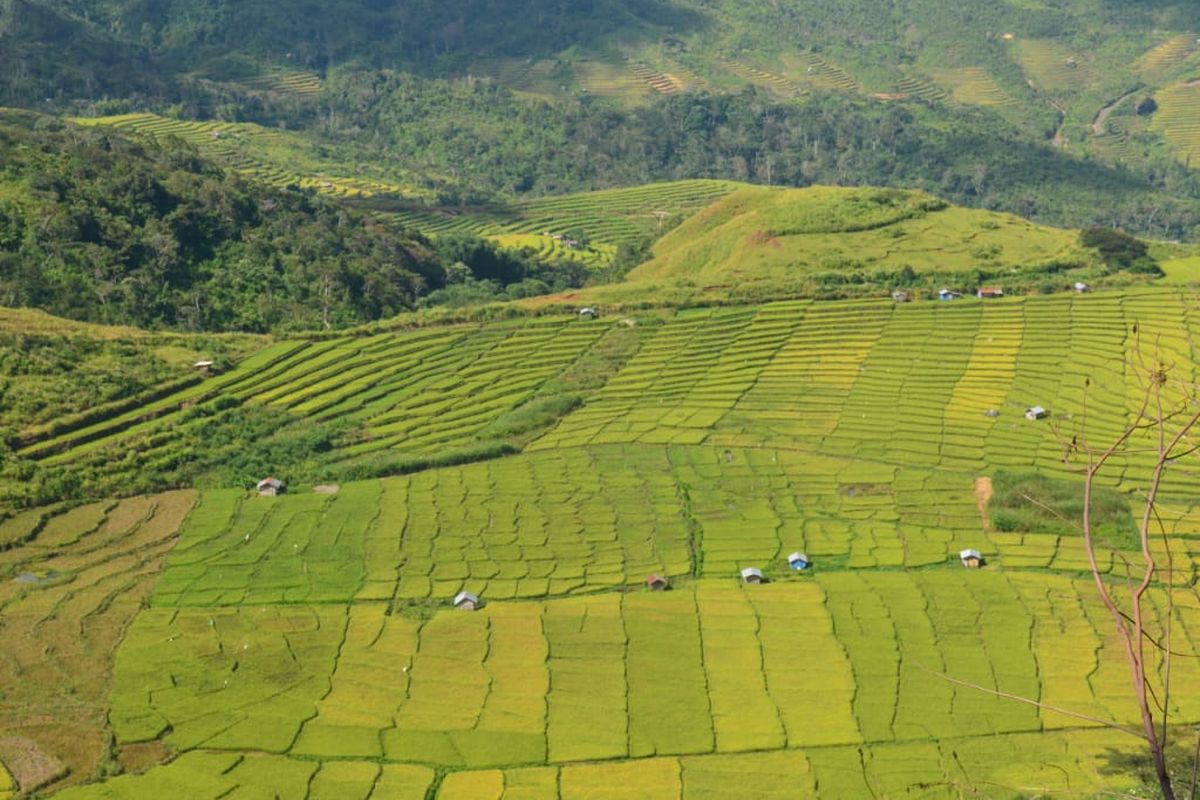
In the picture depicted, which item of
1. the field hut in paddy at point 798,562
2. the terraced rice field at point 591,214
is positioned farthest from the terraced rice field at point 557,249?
the field hut in paddy at point 798,562

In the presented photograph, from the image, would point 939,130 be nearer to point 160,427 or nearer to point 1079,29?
point 1079,29

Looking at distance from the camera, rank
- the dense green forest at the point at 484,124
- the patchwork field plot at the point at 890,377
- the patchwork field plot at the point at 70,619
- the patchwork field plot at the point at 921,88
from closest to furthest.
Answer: the patchwork field plot at the point at 70,619, the patchwork field plot at the point at 890,377, the dense green forest at the point at 484,124, the patchwork field plot at the point at 921,88

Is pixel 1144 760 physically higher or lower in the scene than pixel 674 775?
higher

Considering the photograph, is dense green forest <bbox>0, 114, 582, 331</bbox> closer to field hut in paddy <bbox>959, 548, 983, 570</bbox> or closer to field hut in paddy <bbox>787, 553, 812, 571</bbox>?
field hut in paddy <bbox>787, 553, 812, 571</bbox>

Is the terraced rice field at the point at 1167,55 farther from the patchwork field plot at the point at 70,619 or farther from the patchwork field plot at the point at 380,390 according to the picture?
the patchwork field plot at the point at 70,619

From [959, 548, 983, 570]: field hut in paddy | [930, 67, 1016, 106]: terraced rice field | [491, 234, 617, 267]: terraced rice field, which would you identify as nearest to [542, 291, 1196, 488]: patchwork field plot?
[959, 548, 983, 570]: field hut in paddy

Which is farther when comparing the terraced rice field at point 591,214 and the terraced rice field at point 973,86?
the terraced rice field at point 973,86

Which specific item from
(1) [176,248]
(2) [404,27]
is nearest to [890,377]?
(1) [176,248]

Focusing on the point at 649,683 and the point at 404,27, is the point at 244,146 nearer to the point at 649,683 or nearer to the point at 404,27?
the point at 404,27
